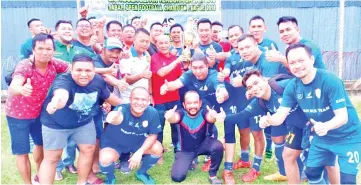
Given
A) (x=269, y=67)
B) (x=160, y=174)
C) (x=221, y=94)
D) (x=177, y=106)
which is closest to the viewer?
(x=269, y=67)

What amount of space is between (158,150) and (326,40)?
6360 mm

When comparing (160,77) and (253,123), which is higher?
(160,77)

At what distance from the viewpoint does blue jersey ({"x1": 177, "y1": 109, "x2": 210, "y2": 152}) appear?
4.73 metres

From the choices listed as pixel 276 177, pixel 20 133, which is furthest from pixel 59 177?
pixel 276 177

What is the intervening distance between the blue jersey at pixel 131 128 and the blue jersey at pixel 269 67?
1328 millimetres

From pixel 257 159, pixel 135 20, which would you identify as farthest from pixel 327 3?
pixel 257 159

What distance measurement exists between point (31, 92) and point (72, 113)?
491 millimetres

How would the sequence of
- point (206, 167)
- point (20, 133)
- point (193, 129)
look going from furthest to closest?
1. point (206, 167)
2. point (193, 129)
3. point (20, 133)

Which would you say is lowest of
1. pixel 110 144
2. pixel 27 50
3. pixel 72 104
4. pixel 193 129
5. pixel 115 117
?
pixel 110 144

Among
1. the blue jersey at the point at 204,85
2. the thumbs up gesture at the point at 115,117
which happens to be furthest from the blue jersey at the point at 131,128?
the blue jersey at the point at 204,85

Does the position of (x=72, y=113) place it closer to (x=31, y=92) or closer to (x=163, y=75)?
(x=31, y=92)

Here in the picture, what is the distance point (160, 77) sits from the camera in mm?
5219

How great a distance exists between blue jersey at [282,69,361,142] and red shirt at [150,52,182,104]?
6.83 feet

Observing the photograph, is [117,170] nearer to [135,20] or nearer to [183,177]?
[183,177]
